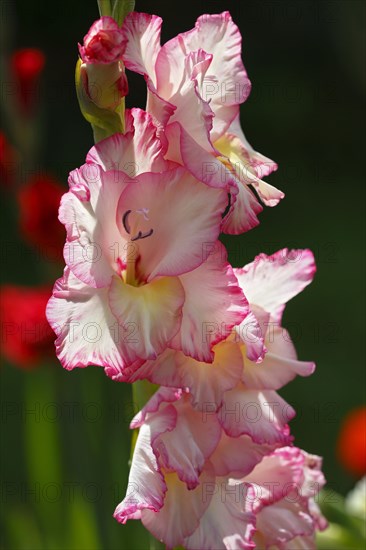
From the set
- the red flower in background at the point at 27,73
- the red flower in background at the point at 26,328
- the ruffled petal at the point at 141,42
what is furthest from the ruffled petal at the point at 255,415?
the red flower in background at the point at 26,328

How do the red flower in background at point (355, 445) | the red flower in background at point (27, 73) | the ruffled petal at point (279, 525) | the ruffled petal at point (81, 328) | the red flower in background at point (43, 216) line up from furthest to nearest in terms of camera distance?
the red flower in background at point (355, 445) < the red flower in background at point (43, 216) < the red flower in background at point (27, 73) < the ruffled petal at point (279, 525) < the ruffled petal at point (81, 328)

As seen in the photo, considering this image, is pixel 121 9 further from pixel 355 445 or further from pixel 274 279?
pixel 355 445

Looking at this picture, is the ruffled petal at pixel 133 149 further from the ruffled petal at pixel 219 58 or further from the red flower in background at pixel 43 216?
the red flower in background at pixel 43 216

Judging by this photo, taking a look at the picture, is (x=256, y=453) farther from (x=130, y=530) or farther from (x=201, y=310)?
(x=130, y=530)

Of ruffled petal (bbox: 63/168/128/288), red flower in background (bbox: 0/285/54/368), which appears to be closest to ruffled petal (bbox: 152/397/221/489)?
ruffled petal (bbox: 63/168/128/288)

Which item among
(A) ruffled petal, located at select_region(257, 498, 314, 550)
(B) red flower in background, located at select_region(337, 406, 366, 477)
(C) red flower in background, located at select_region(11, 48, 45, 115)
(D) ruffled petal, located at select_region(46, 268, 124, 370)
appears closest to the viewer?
(D) ruffled petal, located at select_region(46, 268, 124, 370)

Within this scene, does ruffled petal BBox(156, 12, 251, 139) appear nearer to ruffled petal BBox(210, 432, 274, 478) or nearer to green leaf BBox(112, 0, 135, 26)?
green leaf BBox(112, 0, 135, 26)
